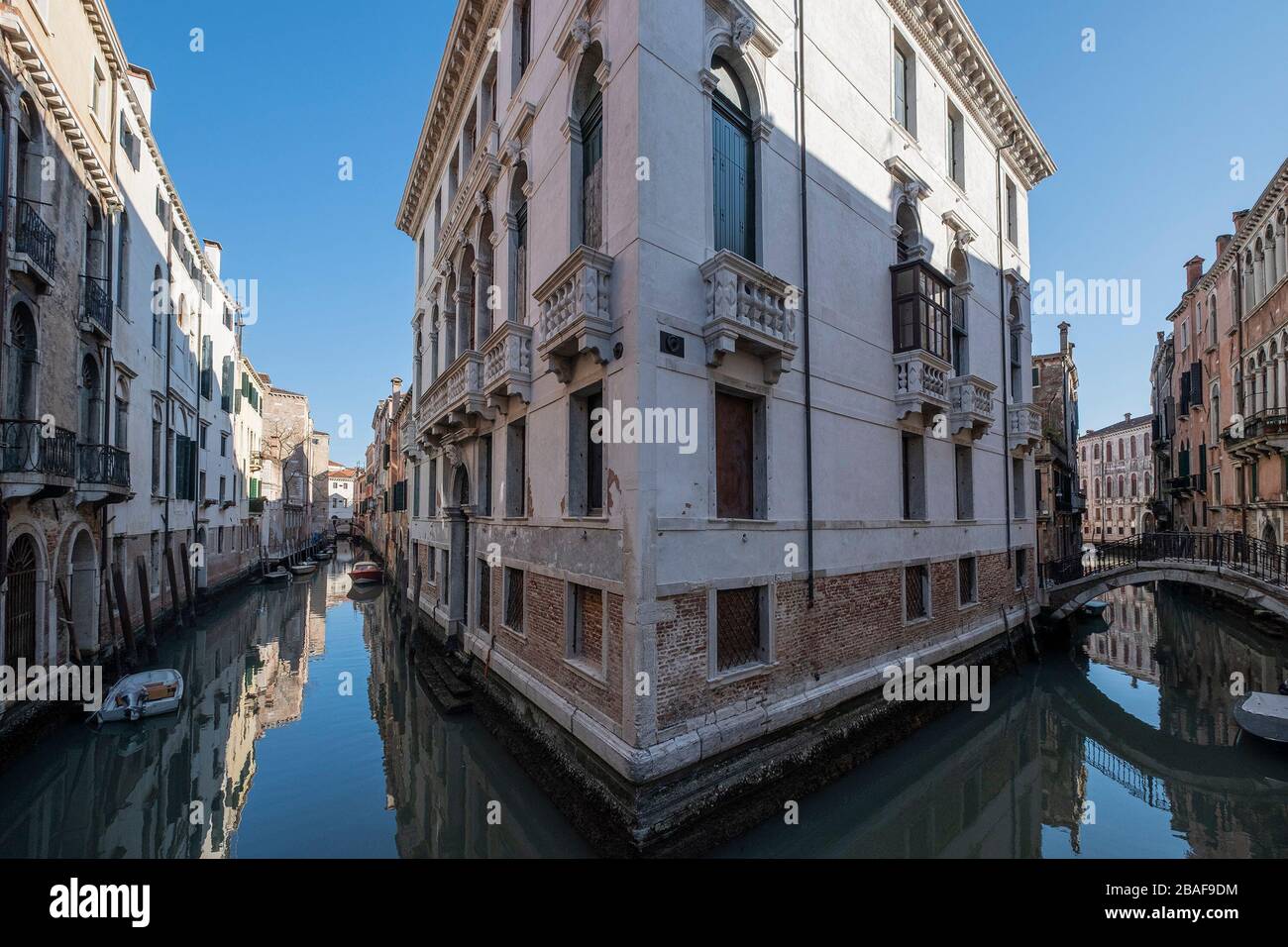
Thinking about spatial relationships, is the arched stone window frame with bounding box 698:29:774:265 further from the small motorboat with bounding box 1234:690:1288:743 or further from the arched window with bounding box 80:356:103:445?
the arched window with bounding box 80:356:103:445

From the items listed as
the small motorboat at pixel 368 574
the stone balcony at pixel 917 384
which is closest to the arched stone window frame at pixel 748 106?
the stone balcony at pixel 917 384

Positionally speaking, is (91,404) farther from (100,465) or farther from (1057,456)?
(1057,456)

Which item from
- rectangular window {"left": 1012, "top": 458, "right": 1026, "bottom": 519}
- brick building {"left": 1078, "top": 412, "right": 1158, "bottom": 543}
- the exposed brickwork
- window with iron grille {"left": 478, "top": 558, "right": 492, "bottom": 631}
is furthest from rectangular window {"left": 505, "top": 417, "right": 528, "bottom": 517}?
brick building {"left": 1078, "top": 412, "right": 1158, "bottom": 543}

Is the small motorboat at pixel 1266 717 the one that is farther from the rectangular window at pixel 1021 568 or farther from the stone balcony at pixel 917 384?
the stone balcony at pixel 917 384

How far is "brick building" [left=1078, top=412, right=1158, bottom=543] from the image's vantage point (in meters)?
41.8

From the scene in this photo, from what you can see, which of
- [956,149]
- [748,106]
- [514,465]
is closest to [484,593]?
[514,465]

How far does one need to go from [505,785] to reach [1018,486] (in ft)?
45.4

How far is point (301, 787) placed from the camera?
25.2ft

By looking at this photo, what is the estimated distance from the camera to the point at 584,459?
24.0ft
